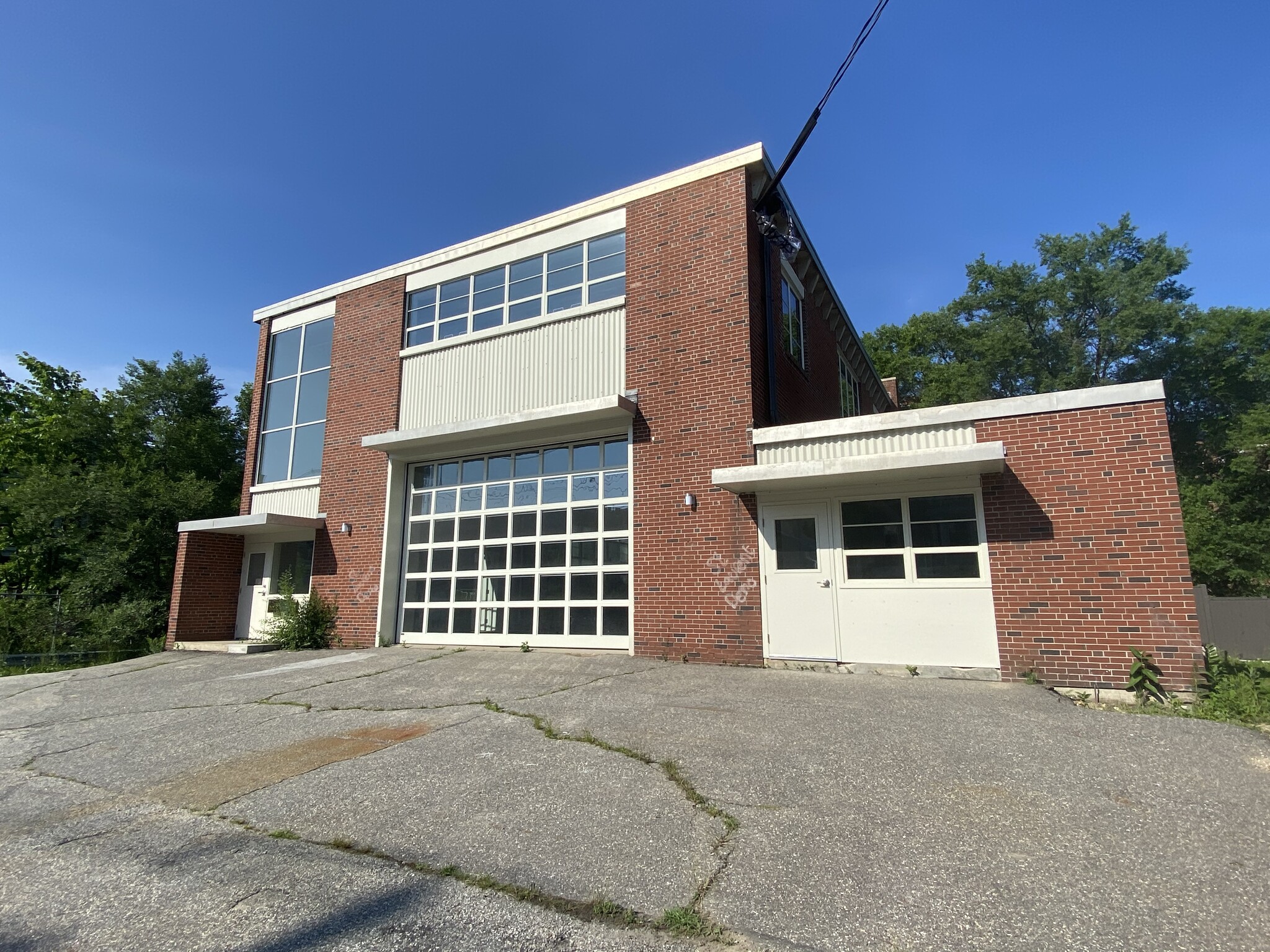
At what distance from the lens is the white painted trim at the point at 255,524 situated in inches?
490

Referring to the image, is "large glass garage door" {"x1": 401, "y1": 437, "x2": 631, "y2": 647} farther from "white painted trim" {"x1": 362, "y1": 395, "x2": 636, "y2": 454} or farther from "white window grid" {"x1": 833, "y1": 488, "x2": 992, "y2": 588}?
"white window grid" {"x1": 833, "y1": 488, "x2": 992, "y2": 588}

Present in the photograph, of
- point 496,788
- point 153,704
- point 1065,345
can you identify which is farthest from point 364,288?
point 1065,345

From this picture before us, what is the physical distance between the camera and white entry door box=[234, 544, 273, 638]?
1388 centimetres

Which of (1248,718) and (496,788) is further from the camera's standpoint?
(1248,718)

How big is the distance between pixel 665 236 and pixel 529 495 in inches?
190

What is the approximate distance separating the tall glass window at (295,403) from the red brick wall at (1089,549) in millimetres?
12350

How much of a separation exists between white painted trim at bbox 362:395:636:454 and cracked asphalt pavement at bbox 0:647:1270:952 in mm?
4615

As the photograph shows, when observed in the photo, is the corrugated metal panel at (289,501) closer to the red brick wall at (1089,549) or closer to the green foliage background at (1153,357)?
the red brick wall at (1089,549)

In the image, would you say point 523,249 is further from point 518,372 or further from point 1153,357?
point 1153,357

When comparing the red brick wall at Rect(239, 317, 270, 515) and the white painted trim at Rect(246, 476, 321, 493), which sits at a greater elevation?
the red brick wall at Rect(239, 317, 270, 515)

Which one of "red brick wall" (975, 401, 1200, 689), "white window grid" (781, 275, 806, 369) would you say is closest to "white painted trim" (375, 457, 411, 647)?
"white window grid" (781, 275, 806, 369)

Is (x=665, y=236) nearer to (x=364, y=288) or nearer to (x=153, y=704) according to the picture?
(x=364, y=288)

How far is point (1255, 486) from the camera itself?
3017 cm

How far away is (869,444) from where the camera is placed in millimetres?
8195
